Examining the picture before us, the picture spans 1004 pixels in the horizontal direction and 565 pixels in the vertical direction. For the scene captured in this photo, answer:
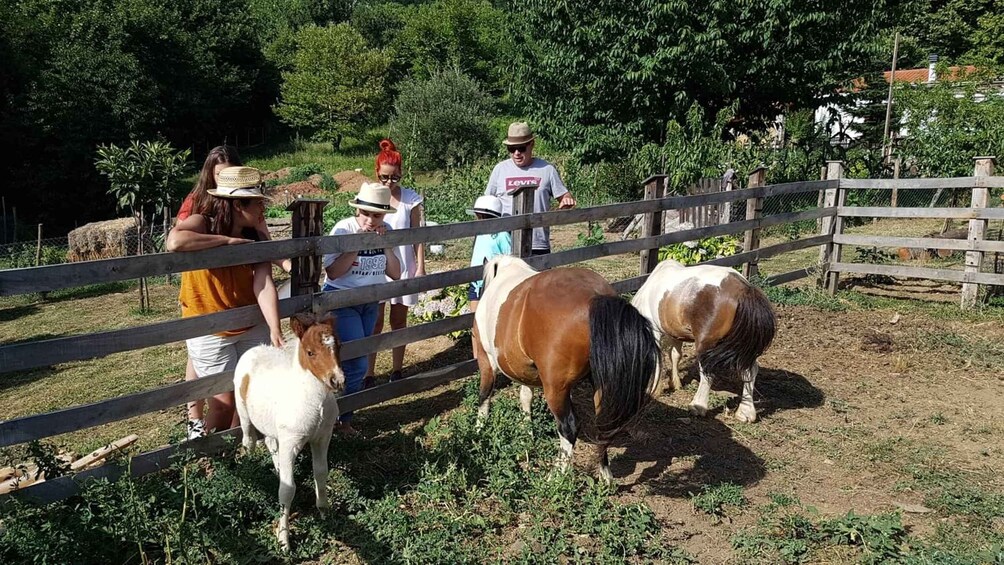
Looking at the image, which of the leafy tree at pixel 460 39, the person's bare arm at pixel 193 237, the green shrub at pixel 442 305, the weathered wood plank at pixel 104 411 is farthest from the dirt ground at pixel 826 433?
the leafy tree at pixel 460 39

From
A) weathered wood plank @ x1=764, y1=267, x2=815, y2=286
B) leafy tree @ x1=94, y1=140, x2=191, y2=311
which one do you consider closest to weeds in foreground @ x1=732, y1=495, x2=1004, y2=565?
weathered wood plank @ x1=764, y1=267, x2=815, y2=286

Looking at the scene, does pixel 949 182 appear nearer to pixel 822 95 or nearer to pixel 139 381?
pixel 139 381

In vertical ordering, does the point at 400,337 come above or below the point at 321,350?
below

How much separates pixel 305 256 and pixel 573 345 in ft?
5.49

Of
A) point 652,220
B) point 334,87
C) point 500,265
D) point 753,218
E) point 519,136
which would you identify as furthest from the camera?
point 334,87

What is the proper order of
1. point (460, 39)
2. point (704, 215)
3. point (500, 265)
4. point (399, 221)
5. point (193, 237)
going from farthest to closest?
point (460, 39), point (704, 215), point (399, 221), point (500, 265), point (193, 237)

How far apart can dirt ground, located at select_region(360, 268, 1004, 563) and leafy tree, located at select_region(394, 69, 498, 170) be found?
25343 millimetres

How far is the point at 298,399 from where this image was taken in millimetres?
3061

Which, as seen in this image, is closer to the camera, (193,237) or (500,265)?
(193,237)

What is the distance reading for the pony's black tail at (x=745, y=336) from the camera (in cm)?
445

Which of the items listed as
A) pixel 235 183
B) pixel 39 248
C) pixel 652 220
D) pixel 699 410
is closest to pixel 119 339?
pixel 235 183

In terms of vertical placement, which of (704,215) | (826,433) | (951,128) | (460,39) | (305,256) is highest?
(460,39)

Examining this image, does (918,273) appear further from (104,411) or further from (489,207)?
(104,411)

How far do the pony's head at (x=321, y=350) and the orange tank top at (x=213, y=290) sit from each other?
31.0 inches
